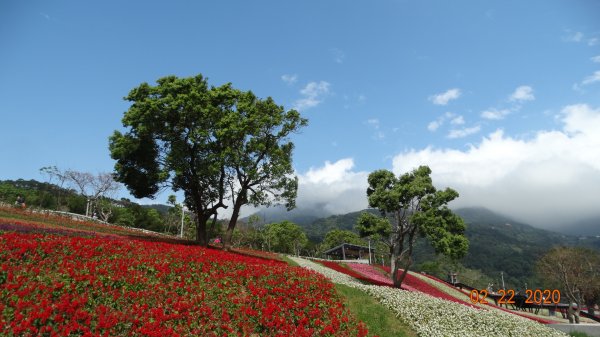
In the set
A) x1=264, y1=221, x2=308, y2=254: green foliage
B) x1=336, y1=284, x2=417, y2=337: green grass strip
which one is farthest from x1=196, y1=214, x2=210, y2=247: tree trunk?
x1=264, y1=221, x2=308, y2=254: green foliage

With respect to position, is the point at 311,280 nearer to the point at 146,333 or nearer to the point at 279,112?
the point at 146,333

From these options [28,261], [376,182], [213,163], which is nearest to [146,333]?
[28,261]

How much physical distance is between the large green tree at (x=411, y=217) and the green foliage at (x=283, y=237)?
69930 mm

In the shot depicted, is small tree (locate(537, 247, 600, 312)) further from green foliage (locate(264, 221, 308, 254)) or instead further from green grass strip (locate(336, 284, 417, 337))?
green foliage (locate(264, 221, 308, 254))

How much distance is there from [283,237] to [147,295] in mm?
92358

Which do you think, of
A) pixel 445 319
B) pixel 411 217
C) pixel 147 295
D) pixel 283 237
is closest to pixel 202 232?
pixel 411 217

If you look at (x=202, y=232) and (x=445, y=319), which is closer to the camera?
(x=445, y=319)

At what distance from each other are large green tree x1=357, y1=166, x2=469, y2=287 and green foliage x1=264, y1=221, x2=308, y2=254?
6993 centimetres

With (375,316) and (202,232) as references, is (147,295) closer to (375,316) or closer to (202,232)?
(375,316)

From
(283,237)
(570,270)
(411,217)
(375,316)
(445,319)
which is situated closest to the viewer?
(375,316)

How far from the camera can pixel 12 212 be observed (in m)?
38.6

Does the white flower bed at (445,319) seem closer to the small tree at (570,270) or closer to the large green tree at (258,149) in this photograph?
the large green tree at (258,149)

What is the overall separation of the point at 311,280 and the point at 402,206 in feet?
54.1

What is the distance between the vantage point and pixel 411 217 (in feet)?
101
